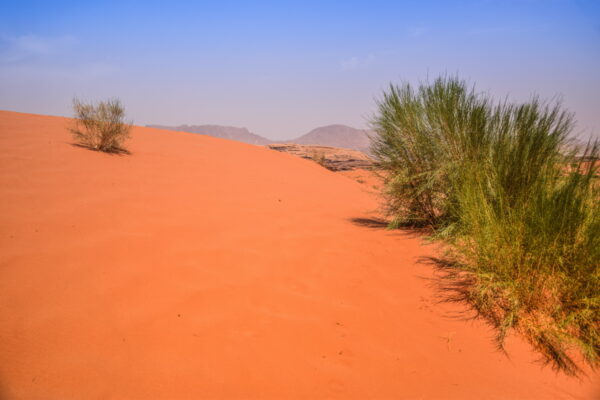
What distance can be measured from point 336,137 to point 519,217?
8295cm

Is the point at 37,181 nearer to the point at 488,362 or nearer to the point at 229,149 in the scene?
the point at 488,362

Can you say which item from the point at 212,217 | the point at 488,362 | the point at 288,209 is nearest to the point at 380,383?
the point at 488,362

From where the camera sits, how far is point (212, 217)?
4656 millimetres

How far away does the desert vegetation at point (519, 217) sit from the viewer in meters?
2.29

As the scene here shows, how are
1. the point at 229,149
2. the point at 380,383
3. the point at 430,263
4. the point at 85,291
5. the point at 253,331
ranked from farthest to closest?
the point at 229,149 < the point at 430,263 < the point at 85,291 < the point at 253,331 < the point at 380,383

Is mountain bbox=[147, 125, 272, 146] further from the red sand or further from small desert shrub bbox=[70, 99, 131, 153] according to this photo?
the red sand

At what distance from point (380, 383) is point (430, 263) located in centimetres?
200

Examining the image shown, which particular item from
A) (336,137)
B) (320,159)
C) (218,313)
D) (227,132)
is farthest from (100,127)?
(227,132)

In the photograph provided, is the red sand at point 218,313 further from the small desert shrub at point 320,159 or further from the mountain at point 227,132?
the mountain at point 227,132

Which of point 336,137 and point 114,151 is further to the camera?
point 336,137

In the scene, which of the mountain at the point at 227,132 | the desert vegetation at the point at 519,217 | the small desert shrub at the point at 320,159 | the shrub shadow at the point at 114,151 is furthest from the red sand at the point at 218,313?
the mountain at the point at 227,132

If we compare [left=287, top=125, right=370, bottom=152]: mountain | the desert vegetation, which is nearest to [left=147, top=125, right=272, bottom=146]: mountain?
[left=287, top=125, right=370, bottom=152]: mountain

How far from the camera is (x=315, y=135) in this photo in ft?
283

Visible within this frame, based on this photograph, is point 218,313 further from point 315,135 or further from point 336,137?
point 315,135
